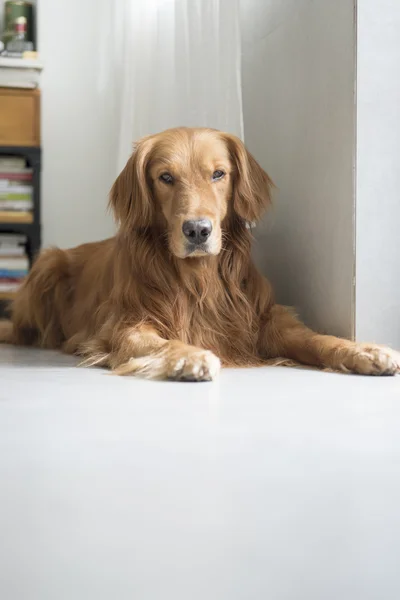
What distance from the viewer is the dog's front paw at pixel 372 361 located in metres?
2.43

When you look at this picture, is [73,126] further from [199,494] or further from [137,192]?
[199,494]

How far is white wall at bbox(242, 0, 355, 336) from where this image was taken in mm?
2805

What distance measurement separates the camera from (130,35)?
4.13 metres

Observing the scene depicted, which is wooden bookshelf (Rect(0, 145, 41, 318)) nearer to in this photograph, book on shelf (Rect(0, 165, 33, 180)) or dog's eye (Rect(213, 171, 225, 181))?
book on shelf (Rect(0, 165, 33, 180))

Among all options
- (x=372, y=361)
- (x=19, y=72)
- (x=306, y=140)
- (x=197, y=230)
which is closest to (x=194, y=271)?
(x=197, y=230)

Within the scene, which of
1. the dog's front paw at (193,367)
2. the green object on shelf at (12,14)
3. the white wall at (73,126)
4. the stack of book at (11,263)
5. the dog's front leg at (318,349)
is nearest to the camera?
the dog's front paw at (193,367)

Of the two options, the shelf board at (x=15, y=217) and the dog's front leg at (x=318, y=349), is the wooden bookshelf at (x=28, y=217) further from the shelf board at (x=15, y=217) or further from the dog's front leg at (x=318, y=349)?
the dog's front leg at (x=318, y=349)

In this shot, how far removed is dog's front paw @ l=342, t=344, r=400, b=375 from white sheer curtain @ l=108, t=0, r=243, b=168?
1.33 meters

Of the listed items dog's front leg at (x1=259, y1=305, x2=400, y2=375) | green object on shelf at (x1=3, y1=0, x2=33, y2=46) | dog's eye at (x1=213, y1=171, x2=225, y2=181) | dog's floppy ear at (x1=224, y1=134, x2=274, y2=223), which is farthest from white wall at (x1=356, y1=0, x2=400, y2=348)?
green object on shelf at (x1=3, y1=0, x2=33, y2=46)

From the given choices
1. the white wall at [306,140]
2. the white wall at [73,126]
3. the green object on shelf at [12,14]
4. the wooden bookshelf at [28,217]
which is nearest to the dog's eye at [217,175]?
the white wall at [306,140]

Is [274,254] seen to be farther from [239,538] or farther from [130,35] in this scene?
[239,538]

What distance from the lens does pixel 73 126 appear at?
4.79 meters

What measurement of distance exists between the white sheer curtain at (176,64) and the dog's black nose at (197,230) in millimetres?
1067

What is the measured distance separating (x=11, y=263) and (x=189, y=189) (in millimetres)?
2068
